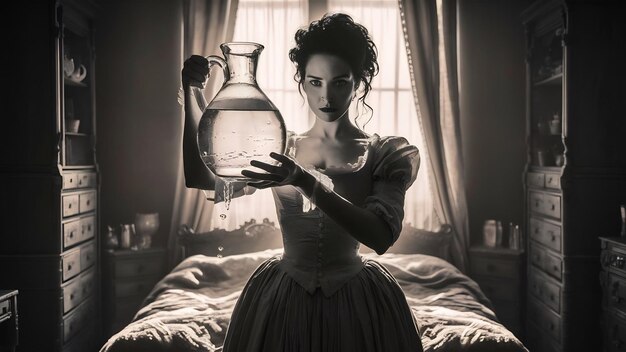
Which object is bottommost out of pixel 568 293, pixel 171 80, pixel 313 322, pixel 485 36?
pixel 568 293

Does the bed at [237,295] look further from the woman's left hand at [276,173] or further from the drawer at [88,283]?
the woman's left hand at [276,173]

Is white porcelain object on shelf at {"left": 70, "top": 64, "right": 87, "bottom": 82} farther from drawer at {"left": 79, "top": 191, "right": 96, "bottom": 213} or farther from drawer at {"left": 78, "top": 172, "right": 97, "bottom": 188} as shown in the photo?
drawer at {"left": 79, "top": 191, "right": 96, "bottom": 213}

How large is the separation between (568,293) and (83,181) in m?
3.19

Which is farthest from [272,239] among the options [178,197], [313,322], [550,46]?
[313,322]

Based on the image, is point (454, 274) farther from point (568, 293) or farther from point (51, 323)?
point (51, 323)

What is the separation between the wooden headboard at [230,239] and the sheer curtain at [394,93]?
109 cm

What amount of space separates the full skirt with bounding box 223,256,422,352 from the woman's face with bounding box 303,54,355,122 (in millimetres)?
389

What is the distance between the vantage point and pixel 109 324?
179 inches

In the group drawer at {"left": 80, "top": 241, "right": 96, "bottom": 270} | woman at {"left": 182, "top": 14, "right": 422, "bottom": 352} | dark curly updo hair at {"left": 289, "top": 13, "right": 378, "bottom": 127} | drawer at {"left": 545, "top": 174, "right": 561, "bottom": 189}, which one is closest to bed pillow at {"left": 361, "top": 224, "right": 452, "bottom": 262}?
drawer at {"left": 545, "top": 174, "right": 561, "bottom": 189}

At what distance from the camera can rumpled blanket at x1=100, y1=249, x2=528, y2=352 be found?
2557 mm

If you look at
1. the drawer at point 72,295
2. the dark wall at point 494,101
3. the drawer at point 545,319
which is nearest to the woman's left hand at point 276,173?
the drawer at point 72,295

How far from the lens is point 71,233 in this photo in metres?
3.83

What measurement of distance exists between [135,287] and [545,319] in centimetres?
286

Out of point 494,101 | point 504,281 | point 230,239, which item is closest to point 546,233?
point 504,281
